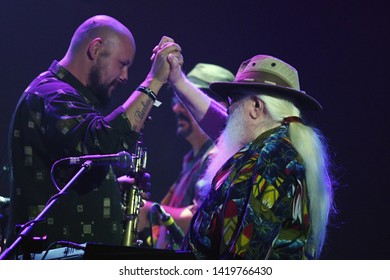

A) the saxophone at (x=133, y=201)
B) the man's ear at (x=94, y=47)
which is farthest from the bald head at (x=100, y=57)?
the saxophone at (x=133, y=201)

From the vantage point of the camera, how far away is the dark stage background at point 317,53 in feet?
14.6

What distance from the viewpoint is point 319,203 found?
251 centimetres

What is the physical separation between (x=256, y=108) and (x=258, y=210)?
0.60 meters

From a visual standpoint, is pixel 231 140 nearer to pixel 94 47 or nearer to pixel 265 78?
pixel 265 78

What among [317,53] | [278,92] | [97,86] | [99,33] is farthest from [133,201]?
[317,53]

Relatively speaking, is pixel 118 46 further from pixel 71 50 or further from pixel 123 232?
pixel 123 232

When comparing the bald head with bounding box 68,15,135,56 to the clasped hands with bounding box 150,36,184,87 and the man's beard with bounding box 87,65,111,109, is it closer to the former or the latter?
the man's beard with bounding box 87,65,111,109

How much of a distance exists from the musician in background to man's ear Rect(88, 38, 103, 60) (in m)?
1.41

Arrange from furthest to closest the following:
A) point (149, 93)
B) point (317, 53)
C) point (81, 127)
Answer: point (317, 53) < point (149, 93) < point (81, 127)

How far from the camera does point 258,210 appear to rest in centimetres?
227

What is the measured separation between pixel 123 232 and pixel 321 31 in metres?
2.21

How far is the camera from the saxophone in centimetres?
353

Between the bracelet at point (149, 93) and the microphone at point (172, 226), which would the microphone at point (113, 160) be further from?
the microphone at point (172, 226)
